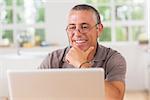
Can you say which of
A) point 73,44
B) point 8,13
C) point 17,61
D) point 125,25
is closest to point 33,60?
point 17,61

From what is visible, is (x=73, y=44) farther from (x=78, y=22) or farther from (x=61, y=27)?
(x=61, y=27)

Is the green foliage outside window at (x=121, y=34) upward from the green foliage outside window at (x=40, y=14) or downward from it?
downward

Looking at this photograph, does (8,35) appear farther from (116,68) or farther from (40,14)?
(116,68)

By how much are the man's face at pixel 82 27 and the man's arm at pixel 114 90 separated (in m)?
0.26

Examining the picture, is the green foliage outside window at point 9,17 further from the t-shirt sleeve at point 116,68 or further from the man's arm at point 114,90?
the man's arm at point 114,90

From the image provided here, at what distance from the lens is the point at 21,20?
20.9 ft

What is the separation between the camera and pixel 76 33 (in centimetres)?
177

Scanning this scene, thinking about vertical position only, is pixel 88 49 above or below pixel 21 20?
above

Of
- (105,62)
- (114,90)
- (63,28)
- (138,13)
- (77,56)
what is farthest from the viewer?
(138,13)

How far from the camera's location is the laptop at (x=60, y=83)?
1.20m

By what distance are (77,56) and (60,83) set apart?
53 centimetres

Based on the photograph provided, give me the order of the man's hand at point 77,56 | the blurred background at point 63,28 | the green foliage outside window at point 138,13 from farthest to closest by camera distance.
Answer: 1. the green foliage outside window at point 138,13
2. the blurred background at point 63,28
3. the man's hand at point 77,56

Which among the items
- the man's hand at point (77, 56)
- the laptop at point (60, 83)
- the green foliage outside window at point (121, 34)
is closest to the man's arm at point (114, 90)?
the man's hand at point (77, 56)

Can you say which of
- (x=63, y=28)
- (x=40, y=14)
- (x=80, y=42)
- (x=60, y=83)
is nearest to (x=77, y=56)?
(x=80, y=42)
